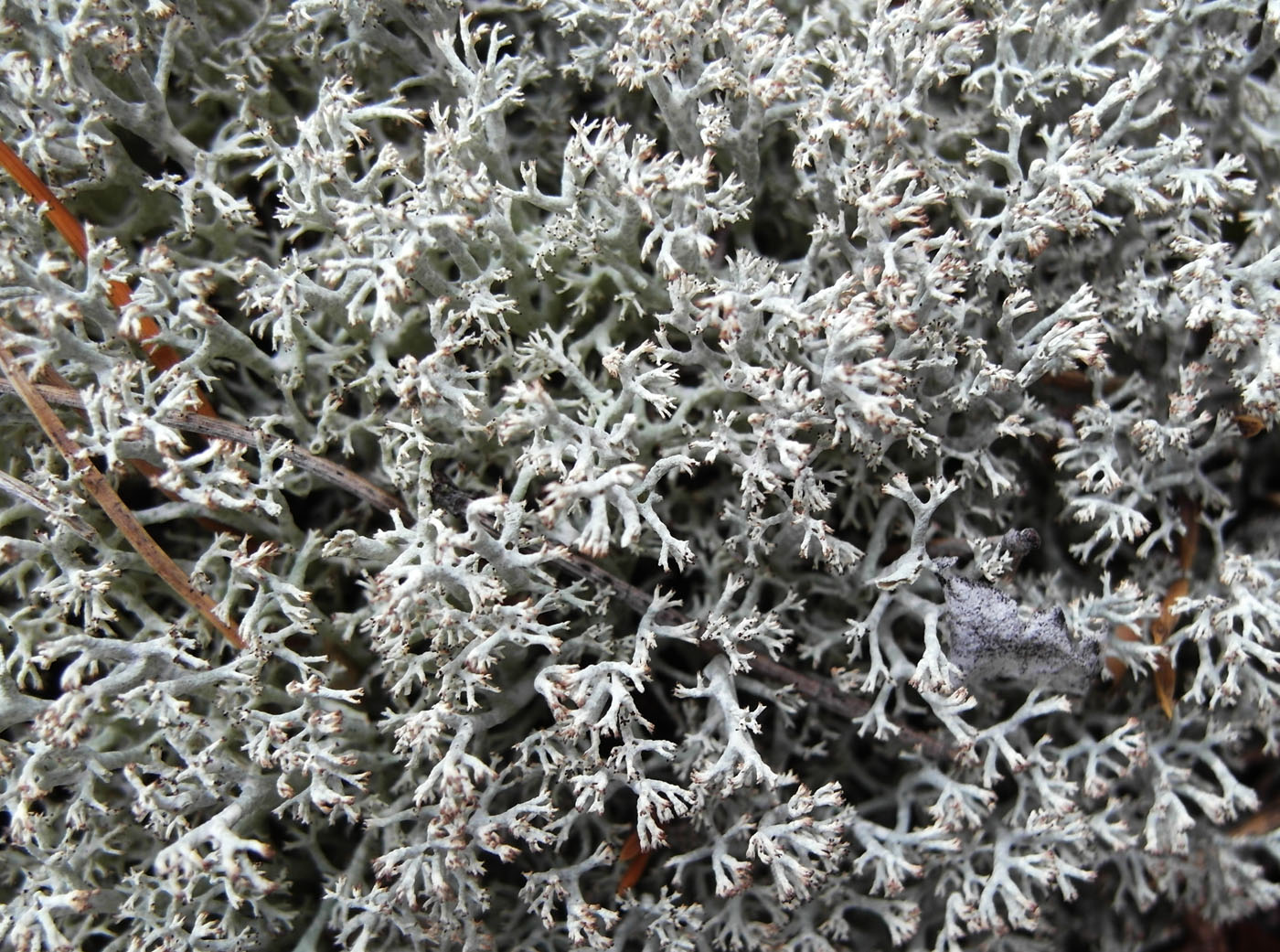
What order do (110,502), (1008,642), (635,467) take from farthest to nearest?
(1008,642)
(110,502)
(635,467)

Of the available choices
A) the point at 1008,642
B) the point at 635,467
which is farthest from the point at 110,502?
the point at 1008,642

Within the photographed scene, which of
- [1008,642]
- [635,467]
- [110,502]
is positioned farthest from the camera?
[1008,642]

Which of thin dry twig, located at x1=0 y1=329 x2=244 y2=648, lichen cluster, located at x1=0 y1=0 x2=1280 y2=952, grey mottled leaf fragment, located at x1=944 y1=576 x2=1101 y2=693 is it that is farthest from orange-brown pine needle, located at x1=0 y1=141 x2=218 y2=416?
grey mottled leaf fragment, located at x1=944 y1=576 x2=1101 y2=693

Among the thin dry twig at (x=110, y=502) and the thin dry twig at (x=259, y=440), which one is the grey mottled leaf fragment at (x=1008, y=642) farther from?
the thin dry twig at (x=110, y=502)

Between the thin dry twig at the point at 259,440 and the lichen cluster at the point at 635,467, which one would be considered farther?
the thin dry twig at the point at 259,440

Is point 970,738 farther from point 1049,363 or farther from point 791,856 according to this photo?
point 1049,363

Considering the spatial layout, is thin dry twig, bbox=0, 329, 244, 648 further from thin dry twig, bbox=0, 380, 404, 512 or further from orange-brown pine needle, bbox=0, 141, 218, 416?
orange-brown pine needle, bbox=0, 141, 218, 416

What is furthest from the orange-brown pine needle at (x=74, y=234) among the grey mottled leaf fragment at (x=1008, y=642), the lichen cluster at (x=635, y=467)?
the grey mottled leaf fragment at (x=1008, y=642)

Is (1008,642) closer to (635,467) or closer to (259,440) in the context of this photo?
(635,467)

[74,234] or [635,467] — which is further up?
[74,234]
